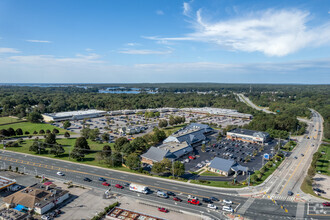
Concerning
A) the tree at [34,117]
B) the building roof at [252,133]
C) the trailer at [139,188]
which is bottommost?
the trailer at [139,188]

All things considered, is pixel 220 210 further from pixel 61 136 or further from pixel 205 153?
pixel 61 136

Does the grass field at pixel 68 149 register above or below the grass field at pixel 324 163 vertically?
above

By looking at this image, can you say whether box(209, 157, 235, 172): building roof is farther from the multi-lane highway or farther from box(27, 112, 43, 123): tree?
box(27, 112, 43, 123): tree

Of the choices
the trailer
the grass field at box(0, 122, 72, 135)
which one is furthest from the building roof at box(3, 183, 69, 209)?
the grass field at box(0, 122, 72, 135)

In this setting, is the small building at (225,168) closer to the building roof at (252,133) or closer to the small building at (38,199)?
the building roof at (252,133)

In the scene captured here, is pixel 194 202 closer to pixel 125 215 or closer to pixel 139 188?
pixel 139 188

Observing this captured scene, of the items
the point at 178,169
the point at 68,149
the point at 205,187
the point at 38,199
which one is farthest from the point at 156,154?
the point at 68,149

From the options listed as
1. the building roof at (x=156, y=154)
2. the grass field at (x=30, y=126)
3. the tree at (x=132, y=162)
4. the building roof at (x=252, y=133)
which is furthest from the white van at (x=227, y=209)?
the grass field at (x=30, y=126)
